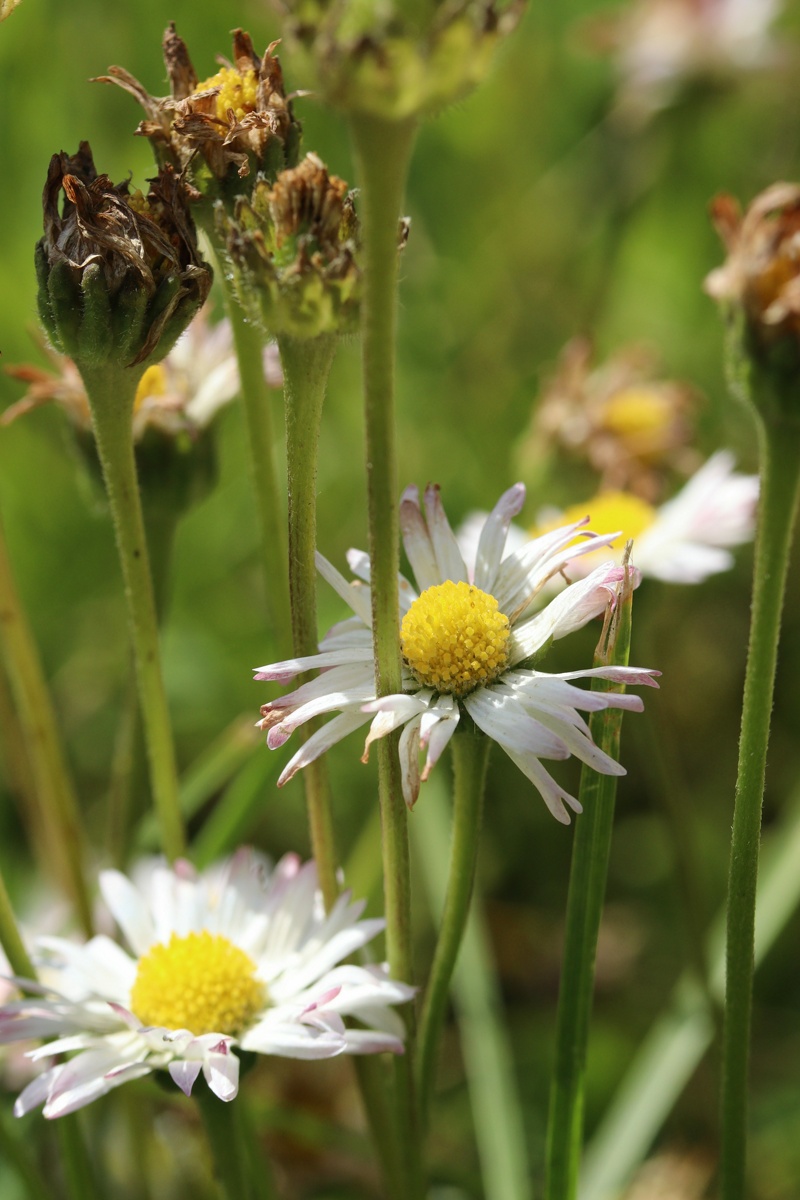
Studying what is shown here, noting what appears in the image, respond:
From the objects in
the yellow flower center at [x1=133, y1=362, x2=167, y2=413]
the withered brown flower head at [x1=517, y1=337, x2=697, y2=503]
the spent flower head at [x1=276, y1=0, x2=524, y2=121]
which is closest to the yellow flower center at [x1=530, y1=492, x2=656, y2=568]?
the withered brown flower head at [x1=517, y1=337, x2=697, y2=503]

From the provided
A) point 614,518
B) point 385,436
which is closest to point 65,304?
point 385,436

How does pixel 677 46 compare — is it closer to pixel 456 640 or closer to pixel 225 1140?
pixel 456 640

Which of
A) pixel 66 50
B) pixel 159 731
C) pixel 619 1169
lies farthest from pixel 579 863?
pixel 66 50

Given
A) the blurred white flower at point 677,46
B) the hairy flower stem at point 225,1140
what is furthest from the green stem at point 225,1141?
the blurred white flower at point 677,46

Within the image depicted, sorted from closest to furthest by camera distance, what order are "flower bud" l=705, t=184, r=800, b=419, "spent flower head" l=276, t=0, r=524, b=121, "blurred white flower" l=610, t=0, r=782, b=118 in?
"spent flower head" l=276, t=0, r=524, b=121 → "flower bud" l=705, t=184, r=800, b=419 → "blurred white flower" l=610, t=0, r=782, b=118

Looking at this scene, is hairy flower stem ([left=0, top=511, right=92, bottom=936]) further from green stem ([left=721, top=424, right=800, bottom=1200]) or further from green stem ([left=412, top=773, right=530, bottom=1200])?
green stem ([left=721, top=424, right=800, bottom=1200])

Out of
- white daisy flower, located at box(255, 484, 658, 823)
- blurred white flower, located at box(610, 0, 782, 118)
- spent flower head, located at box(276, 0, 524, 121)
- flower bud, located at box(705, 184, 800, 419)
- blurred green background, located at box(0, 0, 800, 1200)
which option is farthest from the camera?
blurred white flower, located at box(610, 0, 782, 118)

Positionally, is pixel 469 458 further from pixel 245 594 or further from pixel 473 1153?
pixel 473 1153
